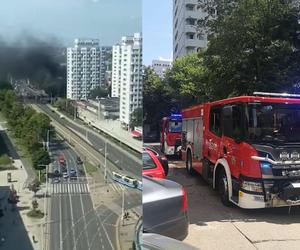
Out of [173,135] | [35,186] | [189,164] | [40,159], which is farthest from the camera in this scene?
[173,135]

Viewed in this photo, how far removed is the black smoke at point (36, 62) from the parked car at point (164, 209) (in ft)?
6.02

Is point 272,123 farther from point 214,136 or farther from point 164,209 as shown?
point 164,209

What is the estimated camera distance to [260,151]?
8047 mm

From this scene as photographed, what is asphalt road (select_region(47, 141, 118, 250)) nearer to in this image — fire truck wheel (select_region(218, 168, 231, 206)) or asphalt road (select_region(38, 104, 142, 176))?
asphalt road (select_region(38, 104, 142, 176))

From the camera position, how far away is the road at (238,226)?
658 centimetres

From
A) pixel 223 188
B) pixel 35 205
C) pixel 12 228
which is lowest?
pixel 223 188

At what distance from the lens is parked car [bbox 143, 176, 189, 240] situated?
436cm

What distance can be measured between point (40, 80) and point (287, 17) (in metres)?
10.6

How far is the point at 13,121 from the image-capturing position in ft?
9.12

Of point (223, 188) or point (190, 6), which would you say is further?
point (190, 6)

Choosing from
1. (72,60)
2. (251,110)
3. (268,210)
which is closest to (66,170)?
(72,60)

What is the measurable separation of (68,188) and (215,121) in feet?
26.1

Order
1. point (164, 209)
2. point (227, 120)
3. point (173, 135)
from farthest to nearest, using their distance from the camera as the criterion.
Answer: point (173, 135)
point (227, 120)
point (164, 209)

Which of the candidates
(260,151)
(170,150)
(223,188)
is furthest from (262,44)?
(170,150)
